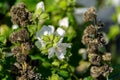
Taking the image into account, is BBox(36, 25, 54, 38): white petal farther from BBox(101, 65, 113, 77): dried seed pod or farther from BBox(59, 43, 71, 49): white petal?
BBox(101, 65, 113, 77): dried seed pod

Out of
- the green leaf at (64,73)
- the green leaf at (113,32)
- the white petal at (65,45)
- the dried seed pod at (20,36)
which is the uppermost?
the green leaf at (113,32)

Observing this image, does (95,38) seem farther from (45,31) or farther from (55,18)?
(55,18)

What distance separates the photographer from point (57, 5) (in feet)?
5.84

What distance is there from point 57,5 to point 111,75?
20.5 inches

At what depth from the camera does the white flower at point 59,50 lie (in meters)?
1.32

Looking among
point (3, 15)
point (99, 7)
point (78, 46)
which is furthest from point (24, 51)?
point (99, 7)

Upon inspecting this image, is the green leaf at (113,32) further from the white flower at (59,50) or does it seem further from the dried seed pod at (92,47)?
the dried seed pod at (92,47)

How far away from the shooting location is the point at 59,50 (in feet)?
4.33

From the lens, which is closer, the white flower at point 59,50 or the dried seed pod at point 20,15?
the dried seed pod at point 20,15

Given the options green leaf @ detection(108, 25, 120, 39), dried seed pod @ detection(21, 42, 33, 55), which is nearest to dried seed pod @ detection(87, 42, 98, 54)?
dried seed pod @ detection(21, 42, 33, 55)

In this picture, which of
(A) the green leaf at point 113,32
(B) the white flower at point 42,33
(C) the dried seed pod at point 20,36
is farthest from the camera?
(A) the green leaf at point 113,32

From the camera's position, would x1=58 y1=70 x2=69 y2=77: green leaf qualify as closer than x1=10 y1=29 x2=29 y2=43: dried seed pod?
No

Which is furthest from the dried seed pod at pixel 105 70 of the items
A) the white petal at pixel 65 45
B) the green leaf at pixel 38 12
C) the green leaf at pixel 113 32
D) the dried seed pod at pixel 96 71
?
the green leaf at pixel 113 32

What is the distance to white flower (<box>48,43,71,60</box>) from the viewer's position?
1319mm
